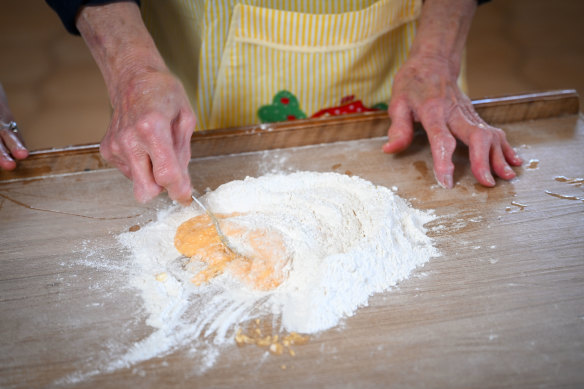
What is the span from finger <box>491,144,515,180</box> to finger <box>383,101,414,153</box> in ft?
0.65

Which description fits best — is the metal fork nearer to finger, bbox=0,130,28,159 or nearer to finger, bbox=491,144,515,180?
finger, bbox=0,130,28,159

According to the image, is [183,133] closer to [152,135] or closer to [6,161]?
[152,135]

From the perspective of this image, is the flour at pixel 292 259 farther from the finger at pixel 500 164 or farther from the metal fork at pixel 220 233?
the finger at pixel 500 164

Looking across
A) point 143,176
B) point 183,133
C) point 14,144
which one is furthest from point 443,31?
point 14,144

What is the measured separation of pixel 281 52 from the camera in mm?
1409

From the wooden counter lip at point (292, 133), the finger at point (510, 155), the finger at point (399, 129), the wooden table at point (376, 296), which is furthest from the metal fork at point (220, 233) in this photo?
the finger at point (510, 155)

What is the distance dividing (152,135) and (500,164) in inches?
30.8

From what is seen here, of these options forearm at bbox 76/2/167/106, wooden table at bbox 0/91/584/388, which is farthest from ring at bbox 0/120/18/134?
forearm at bbox 76/2/167/106

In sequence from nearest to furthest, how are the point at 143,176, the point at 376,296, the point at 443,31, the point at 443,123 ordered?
the point at 376,296 < the point at 143,176 < the point at 443,123 < the point at 443,31

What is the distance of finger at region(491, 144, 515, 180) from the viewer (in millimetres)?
1178

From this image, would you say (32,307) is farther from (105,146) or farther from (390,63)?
(390,63)

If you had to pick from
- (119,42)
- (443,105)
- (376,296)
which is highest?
(119,42)

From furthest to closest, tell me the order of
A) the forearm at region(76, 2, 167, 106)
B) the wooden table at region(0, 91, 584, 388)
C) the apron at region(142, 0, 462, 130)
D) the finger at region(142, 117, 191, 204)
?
the apron at region(142, 0, 462, 130)
the forearm at region(76, 2, 167, 106)
the finger at region(142, 117, 191, 204)
the wooden table at region(0, 91, 584, 388)

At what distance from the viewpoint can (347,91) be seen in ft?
5.00
